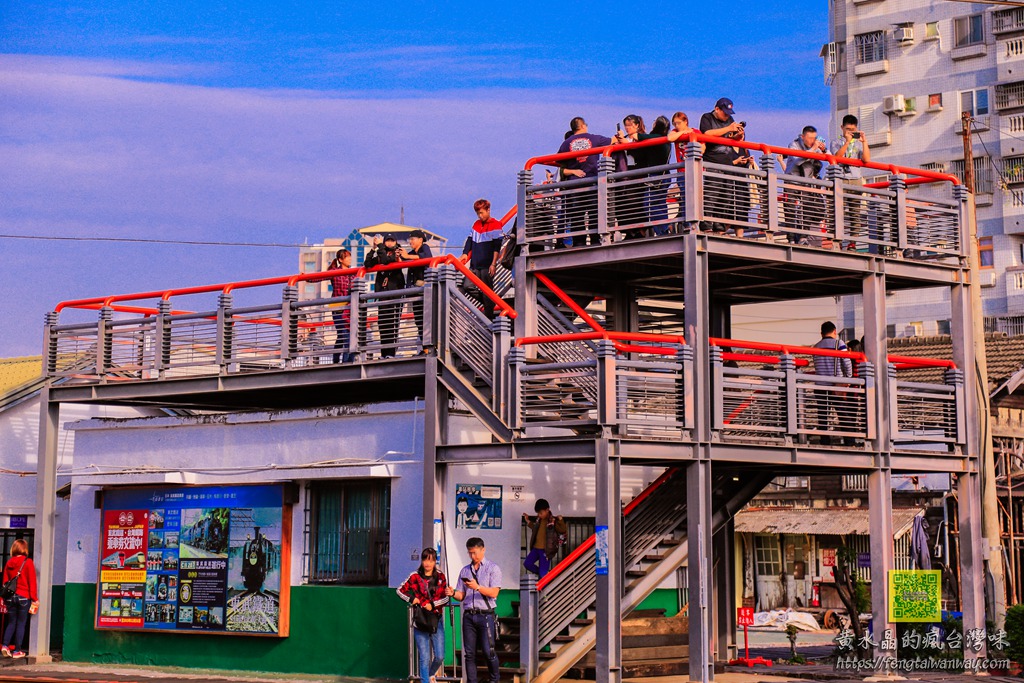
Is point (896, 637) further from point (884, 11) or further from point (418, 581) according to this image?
point (884, 11)

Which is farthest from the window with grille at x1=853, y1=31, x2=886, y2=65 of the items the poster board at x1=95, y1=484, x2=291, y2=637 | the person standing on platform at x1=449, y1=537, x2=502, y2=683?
the person standing on platform at x1=449, y1=537, x2=502, y2=683

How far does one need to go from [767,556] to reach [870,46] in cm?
2920

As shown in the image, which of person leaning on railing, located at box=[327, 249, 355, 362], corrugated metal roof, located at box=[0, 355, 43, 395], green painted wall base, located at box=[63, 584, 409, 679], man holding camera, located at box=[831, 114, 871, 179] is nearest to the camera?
green painted wall base, located at box=[63, 584, 409, 679]

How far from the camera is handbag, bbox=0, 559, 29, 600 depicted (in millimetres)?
24789

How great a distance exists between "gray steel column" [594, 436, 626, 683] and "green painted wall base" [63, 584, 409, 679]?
3.71 m

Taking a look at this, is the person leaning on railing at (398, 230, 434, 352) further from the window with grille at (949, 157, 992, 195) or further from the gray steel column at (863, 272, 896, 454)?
the window with grille at (949, 157, 992, 195)

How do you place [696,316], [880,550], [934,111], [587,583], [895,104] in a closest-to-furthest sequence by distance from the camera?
[696,316], [587,583], [880,550], [934,111], [895,104]

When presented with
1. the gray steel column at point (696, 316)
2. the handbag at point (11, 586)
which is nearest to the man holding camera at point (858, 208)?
the gray steel column at point (696, 316)

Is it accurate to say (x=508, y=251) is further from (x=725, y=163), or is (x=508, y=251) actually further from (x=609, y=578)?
(x=609, y=578)

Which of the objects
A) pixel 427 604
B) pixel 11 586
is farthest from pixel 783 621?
pixel 427 604

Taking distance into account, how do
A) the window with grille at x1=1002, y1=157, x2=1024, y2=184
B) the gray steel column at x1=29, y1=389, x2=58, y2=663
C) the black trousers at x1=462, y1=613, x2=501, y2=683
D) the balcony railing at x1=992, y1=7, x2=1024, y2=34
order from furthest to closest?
the window with grille at x1=1002, y1=157, x2=1024, y2=184, the balcony railing at x1=992, y1=7, x2=1024, y2=34, the gray steel column at x1=29, y1=389, x2=58, y2=663, the black trousers at x1=462, y1=613, x2=501, y2=683

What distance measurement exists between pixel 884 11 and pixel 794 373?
49.9 meters

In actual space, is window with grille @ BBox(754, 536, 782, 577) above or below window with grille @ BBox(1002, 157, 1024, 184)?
below

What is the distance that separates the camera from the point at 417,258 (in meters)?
22.5
